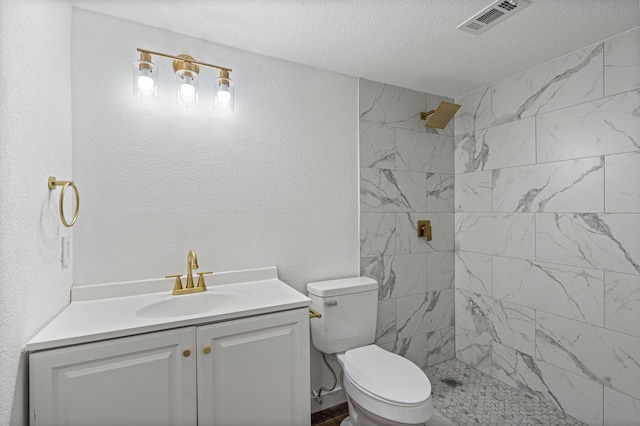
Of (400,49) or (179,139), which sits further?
(400,49)

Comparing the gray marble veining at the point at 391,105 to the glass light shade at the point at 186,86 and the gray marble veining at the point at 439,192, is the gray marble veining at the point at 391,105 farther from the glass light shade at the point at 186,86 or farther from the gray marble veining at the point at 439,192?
the glass light shade at the point at 186,86

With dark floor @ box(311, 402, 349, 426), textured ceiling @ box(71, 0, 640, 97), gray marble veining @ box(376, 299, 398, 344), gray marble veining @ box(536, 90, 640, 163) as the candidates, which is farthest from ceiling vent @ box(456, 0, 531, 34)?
dark floor @ box(311, 402, 349, 426)

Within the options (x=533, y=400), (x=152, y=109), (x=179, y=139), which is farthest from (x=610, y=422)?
(x=152, y=109)

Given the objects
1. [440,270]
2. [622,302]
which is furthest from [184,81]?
[622,302]

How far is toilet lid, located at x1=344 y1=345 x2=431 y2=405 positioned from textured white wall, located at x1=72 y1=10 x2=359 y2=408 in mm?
371

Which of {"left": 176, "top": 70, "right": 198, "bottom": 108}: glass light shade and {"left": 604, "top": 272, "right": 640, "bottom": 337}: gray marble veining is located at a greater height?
{"left": 176, "top": 70, "right": 198, "bottom": 108}: glass light shade

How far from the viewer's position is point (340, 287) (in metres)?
1.86

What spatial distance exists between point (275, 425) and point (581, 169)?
212 centimetres

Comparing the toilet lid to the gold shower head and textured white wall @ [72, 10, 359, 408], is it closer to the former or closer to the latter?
textured white wall @ [72, 10, 359, 408]

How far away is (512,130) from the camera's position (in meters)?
2.18

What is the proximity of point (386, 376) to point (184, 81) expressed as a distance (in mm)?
1774

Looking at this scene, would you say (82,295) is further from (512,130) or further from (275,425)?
(512,130)

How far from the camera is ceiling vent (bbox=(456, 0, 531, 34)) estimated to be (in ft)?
4.65

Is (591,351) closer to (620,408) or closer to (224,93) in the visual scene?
(620,408)
